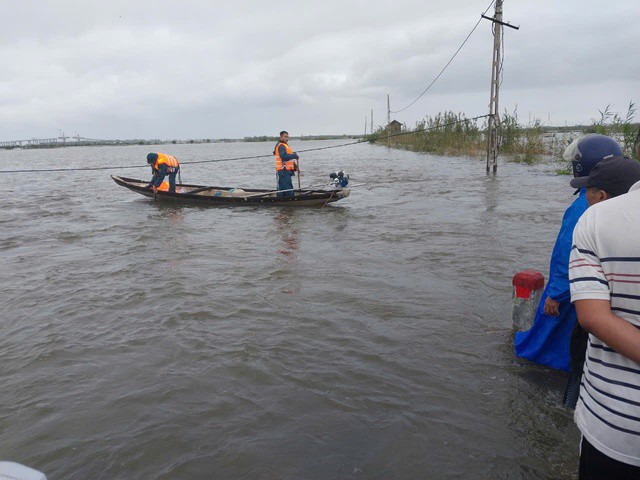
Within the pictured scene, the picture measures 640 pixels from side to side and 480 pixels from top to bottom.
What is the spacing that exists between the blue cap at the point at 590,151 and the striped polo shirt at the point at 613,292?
1473mm

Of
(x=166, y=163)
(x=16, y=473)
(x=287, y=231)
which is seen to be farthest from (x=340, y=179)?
(x=16, y=473)

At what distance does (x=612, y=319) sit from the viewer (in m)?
1.51

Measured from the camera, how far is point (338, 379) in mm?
3877

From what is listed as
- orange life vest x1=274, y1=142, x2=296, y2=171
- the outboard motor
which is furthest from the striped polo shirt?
orange life vest x1=274, y1=142, x2=296, y2=171

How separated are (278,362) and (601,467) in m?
2.90

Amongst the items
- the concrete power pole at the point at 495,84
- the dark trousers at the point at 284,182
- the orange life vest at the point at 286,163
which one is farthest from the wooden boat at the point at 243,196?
the concrete power pole at the point at 495,84

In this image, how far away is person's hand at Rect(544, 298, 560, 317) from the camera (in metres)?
3.11

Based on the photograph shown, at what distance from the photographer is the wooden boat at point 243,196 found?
40.7ft

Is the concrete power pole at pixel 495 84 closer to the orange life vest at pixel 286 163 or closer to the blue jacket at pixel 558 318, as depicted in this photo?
the orange life vest at pixel 286 163

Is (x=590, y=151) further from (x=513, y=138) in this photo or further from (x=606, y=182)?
(x=513, y=138)

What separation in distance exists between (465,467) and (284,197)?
1032cm

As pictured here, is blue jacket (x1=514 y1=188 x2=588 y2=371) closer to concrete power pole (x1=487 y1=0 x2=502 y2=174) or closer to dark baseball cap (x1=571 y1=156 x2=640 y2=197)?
dark baseball cap (x1=571 y1=156 x2=640 y2=197)

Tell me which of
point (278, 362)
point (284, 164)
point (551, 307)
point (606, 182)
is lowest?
point (278, 362)

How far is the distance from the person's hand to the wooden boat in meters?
9.15
